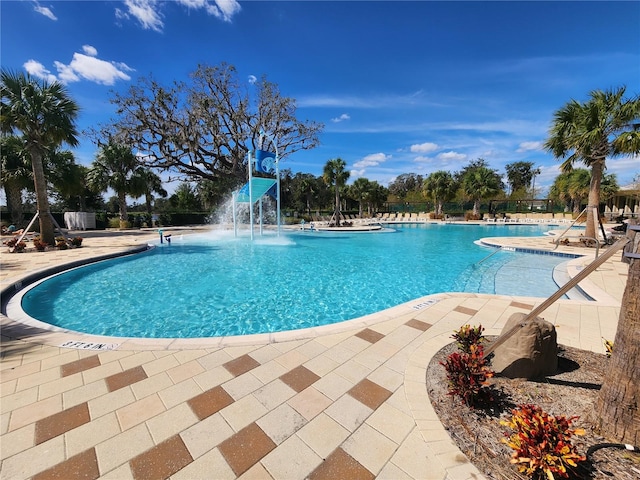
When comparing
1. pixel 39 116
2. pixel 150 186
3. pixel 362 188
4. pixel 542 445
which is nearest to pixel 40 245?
pixel 39 116

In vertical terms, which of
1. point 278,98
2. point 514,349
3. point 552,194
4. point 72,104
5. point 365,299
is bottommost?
point 365,299

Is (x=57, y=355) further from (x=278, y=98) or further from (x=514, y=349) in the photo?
(x=278, y=98)

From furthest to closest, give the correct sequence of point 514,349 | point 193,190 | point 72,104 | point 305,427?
1. point 193,190
2. point 72,104
3. point 514,349
4. point 305,427

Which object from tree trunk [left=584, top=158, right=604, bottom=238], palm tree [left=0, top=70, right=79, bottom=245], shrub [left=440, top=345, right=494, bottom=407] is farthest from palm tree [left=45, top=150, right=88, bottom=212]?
tree trunk [left=584, top=158, right=604, bottom=238]

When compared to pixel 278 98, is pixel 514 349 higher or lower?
lower

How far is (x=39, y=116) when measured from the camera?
11156 mm

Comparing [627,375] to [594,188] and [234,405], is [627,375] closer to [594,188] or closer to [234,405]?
[234,405]

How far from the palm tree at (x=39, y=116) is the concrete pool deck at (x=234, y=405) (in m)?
10.9

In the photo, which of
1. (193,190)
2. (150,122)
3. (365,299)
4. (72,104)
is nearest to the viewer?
(365,299)

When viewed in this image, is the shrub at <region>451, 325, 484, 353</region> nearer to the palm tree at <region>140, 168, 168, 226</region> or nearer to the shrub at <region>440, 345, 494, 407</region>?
the shrub at <region>440, 345, 494, 407</region>

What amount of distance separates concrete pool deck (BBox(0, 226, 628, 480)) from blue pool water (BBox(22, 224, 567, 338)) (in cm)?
141

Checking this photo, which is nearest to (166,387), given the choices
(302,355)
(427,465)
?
(302,355)

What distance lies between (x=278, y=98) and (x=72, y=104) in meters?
14.6

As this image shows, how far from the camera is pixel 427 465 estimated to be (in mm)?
1894
